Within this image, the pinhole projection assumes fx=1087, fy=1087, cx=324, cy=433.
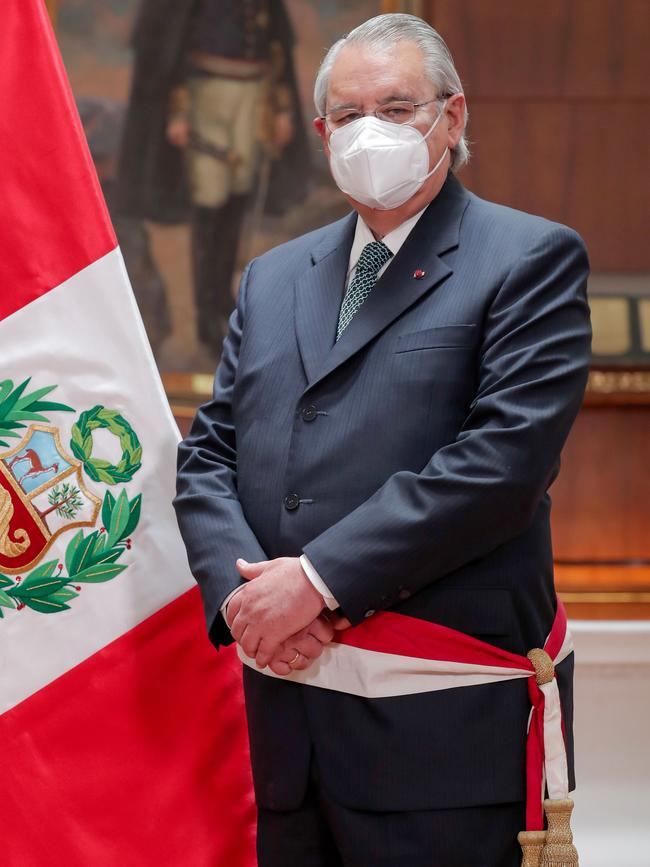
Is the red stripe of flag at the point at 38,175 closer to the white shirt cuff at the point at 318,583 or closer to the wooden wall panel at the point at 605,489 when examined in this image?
the white shirt cuff at the point at 318,583

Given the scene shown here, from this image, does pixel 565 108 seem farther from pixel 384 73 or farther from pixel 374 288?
pixel 374 288

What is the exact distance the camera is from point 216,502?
175 cm

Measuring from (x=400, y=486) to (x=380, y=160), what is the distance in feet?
1.74

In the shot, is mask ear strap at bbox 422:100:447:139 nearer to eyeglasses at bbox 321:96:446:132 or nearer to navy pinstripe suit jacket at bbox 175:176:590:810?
eyeglasses at bbox 321:96:446:132

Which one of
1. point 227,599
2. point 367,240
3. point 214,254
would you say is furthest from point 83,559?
point 214,254

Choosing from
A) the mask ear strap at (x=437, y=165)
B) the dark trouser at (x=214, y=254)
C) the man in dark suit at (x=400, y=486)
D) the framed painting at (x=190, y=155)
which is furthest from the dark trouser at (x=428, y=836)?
the dark trouser at (x=214, y=254)

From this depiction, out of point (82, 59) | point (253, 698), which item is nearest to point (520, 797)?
point (253, 698)

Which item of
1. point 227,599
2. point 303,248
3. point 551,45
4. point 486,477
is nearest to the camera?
point 486,477

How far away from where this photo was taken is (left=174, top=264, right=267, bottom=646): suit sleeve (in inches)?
66.9

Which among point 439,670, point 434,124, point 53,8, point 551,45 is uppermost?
point 53,8

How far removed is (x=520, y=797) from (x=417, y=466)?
0.52 meters

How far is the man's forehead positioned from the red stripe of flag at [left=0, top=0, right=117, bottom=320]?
51 cm

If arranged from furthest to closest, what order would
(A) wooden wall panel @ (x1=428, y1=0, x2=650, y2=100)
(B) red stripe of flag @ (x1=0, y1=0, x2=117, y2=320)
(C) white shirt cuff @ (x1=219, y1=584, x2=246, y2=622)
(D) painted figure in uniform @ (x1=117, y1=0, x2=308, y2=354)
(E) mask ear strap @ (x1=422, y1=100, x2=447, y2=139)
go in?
(D) painted figure in uniform @ (x1=117, y1=0, x2=308, y2=354), (A) wooden wall panel @ (x1=428, y1=0, x2=650, y2=100), (B) red stripe of flag @ (x1=0, y1=0, x2=117, y2=320), (E) mask ear strap @ (x1=422, y1=100, x2=447, y2=139), (C) white shirt cuff @ (x1=219, y1=584, x2=246, y2=622)

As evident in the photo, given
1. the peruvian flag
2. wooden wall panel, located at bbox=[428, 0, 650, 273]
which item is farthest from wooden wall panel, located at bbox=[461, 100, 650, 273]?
the peruvian flag
